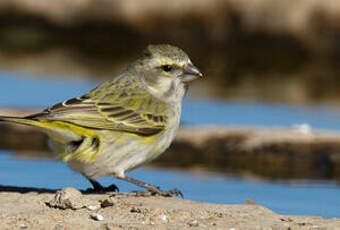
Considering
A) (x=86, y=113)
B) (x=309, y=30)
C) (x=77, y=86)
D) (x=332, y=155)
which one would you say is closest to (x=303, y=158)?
(x=332, y=155)

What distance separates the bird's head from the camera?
8117mm

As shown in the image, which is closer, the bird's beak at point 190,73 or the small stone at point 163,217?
the small stone at point 163,217

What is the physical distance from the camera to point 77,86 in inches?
587

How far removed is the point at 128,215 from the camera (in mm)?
6668

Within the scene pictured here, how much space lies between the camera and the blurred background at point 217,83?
9.31 metres

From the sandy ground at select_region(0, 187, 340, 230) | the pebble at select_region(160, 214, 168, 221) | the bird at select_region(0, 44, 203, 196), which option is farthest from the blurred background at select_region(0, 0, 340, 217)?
the pebble at select_region(160, 214, 168, 221)

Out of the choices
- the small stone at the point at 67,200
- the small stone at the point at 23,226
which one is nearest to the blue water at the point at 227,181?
the small stone at the point at 67,200

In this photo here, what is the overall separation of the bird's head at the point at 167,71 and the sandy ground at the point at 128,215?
4.07 feet

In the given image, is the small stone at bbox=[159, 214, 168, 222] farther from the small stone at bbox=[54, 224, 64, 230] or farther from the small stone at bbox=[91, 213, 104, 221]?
the small stone at bbox=[54, 224, 64, 230]

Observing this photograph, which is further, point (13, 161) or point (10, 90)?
point (10, 90)

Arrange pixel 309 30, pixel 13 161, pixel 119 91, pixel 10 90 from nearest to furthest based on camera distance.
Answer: pixel 119 91
pixel 13 161
pixel 10 90
pixel 309 30

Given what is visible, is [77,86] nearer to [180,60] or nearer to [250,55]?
[250,55]

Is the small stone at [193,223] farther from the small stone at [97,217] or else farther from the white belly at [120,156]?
the white belly at [120,156]

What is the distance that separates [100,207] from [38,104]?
6.72m
